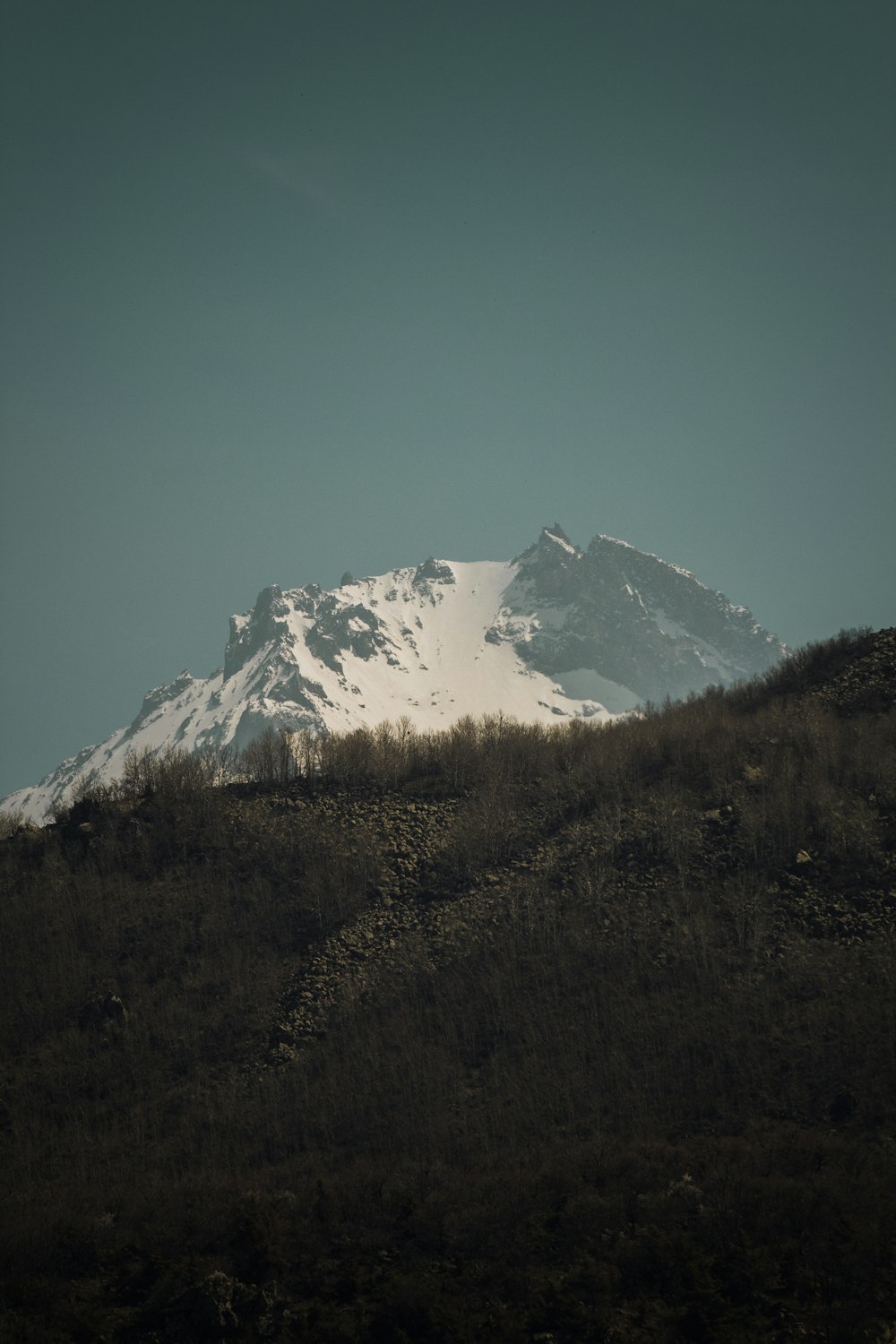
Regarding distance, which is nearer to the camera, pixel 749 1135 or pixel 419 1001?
pixel 749 1135

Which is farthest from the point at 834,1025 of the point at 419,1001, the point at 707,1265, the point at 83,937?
the point at 83,937

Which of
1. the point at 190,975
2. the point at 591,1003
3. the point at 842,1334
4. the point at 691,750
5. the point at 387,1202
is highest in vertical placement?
the point at 691,750

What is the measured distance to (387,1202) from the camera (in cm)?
3206

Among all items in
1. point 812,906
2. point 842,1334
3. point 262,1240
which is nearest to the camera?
point 842,1334

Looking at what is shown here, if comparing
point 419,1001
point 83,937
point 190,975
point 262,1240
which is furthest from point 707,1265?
point 83,937

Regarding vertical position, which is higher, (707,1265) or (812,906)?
(812,906)

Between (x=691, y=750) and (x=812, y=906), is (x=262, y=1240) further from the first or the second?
(x=691, y=750)

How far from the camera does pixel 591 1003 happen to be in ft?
145

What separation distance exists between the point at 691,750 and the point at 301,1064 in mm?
31441

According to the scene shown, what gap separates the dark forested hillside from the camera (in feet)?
89.9

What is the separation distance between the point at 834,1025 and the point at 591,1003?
10.3m

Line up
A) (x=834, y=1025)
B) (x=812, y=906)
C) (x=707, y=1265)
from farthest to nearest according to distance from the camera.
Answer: (x=812, y=906) → (x=834, y=1025) → (x=707, y=1265)

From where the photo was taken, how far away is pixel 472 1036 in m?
44.1

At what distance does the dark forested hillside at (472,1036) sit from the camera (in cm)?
2739
